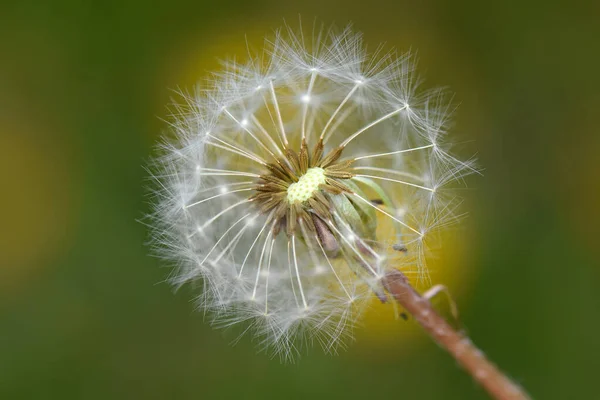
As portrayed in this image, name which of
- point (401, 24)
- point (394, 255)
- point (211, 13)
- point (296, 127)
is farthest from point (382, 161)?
point (211, 13)

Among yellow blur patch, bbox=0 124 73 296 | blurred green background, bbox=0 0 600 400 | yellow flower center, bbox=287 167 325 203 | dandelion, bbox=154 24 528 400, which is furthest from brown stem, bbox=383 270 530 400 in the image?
yellow blur patch, bbox=0 124 73 296

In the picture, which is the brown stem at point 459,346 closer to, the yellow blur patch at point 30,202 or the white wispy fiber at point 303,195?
the white wispy fiber at point 303,195

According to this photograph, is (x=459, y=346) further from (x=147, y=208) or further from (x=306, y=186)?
(x=147, y=208)

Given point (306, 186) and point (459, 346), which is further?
point (306, 186)

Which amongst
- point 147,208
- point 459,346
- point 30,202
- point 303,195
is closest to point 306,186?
point 303,195

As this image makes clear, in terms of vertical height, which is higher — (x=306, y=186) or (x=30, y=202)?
(x=30, y=202)

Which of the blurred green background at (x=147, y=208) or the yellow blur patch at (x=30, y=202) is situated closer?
the blurred green background at (x=147, y=208)

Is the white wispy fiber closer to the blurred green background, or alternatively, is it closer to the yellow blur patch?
the blurred green background

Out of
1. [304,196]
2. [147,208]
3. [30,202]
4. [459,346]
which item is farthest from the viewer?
[30,202]

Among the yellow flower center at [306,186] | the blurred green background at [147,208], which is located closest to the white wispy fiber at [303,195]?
the yellow flower center at [306,186]
